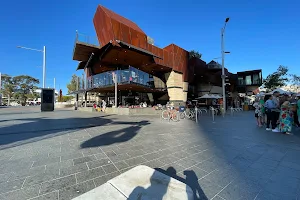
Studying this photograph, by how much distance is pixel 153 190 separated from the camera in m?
2.25

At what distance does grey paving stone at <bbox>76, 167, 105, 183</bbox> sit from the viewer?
105 inches

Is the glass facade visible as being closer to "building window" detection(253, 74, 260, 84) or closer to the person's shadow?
the person's shadow

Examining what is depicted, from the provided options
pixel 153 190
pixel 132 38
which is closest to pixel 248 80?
pixel 132 38

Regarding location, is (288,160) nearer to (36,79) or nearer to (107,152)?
(107,152)

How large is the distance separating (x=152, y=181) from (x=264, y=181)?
6.65 ft

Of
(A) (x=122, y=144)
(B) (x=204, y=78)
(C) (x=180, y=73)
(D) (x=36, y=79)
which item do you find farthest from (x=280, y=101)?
(D) (x=36, y=79)

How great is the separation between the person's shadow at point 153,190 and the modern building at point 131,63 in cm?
1398

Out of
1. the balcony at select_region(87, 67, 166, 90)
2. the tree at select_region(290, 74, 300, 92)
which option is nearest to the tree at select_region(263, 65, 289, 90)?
the tree at select_region(290, 74, 300, 92)

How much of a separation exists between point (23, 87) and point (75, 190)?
7212 cm

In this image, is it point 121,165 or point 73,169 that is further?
point 121,165

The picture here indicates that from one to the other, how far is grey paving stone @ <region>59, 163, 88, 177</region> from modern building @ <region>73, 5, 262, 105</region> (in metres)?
13.1

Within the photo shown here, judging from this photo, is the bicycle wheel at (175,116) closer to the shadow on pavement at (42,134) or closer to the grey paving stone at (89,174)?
the shadow on pavement at (42,134)

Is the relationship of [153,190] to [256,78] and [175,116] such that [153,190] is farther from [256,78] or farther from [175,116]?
[256,78]

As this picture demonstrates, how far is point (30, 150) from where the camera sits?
4.18 metres
